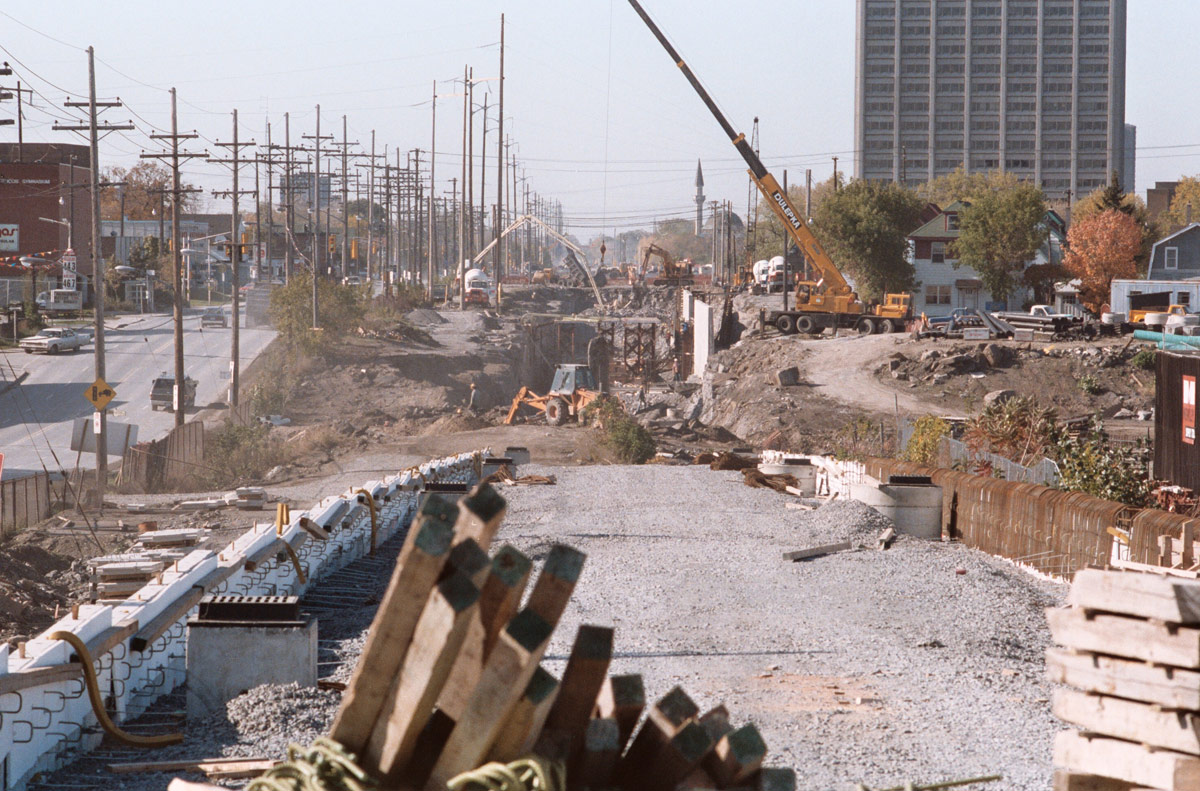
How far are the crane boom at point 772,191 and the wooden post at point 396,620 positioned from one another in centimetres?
4584

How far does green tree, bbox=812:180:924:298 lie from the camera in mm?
70188

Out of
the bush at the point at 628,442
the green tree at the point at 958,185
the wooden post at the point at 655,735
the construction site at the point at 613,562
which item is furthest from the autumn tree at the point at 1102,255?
the wooden post at the point at 655,735

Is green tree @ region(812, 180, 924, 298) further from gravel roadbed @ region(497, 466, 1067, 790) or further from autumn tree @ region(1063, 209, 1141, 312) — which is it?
gravel roadbed @ region(497, 466, 1067, 790)

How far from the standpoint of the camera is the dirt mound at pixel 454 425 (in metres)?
39.6

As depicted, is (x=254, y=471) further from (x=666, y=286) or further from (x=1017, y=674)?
(x=666, y=286)

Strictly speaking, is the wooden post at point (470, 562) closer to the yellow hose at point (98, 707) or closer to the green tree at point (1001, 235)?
the yellow hose at point (98, 707)

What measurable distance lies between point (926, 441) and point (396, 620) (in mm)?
22222

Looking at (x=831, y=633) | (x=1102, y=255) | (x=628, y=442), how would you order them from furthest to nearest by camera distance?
(x=1102, y=255)
(x=628, y=442)
(x=831, y=633)

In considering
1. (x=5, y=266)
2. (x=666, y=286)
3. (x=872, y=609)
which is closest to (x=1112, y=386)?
(x=872, y=609)

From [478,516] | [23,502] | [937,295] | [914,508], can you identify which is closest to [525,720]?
[478,516]

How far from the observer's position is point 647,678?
392 inches

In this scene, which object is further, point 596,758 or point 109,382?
point 109,382

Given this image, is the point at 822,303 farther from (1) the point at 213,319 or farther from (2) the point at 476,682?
(2) the point at 476,682

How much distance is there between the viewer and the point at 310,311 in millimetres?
53281
